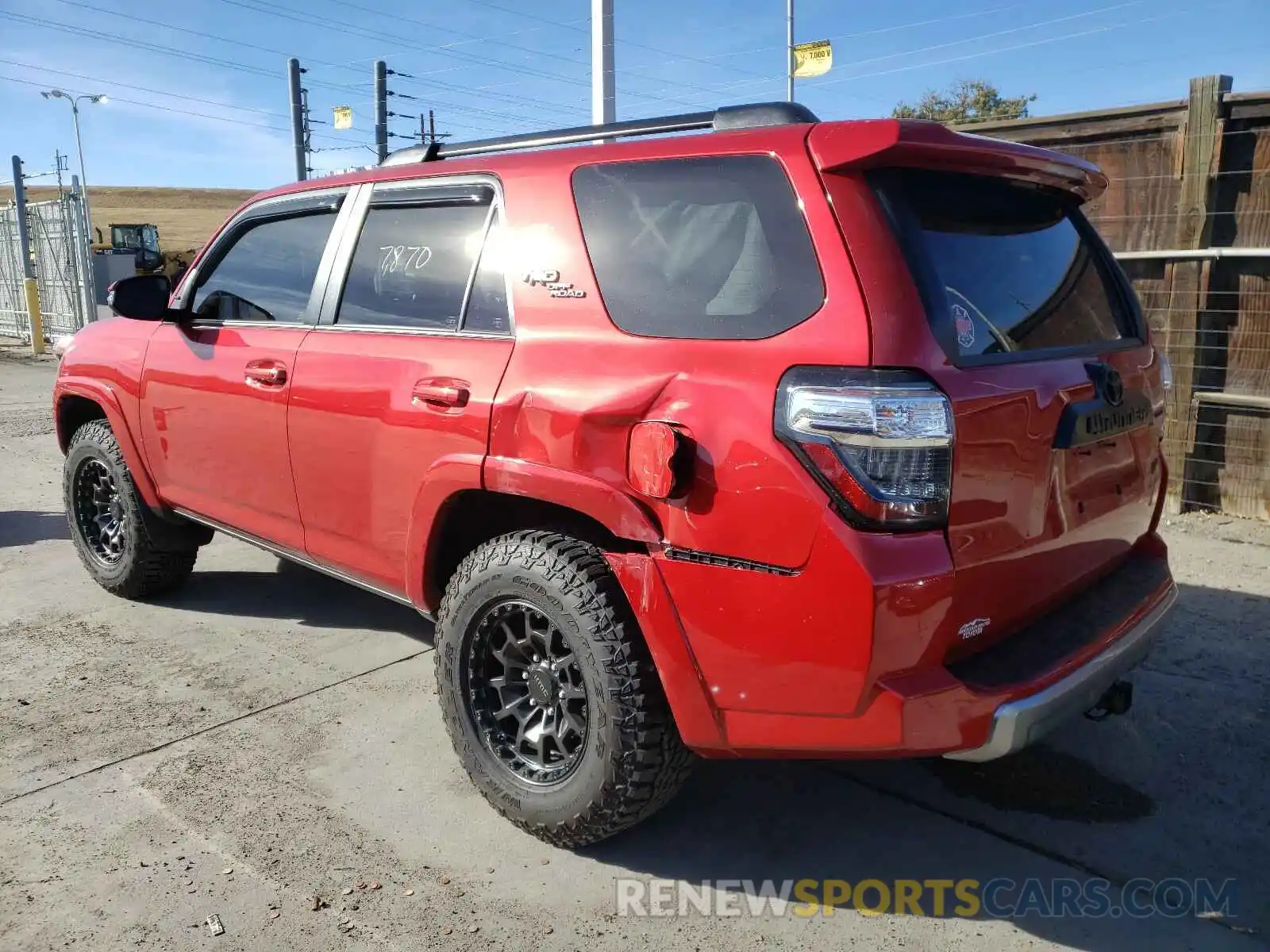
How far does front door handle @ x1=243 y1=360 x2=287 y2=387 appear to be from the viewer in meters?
3.59

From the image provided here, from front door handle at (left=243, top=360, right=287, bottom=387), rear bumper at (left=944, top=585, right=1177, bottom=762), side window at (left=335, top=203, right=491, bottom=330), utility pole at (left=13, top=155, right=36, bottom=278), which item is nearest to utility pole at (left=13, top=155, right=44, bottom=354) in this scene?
utility pole at (left=13, top=155, right=36, bottom=278)

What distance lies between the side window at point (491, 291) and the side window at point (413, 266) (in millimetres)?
46

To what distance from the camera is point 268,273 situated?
3.92 metres

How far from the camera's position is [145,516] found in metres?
4.54

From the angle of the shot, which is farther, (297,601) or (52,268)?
(52,268)

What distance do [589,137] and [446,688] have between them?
68.3 inches

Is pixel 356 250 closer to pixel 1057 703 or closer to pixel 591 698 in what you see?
pixel 591 698

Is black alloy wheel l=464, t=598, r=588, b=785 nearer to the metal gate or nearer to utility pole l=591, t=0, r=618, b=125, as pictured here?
utility pole l=591, t=0, r=618, b=125

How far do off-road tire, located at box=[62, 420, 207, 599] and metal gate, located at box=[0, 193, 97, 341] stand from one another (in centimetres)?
1420

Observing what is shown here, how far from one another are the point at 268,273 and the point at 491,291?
1.43 meters

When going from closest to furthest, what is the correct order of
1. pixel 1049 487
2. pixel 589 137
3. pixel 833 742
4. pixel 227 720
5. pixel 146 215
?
pixel 833 742 → pixel 1049 487 → pixel 589 137 → pixel 227 720 → pixel 146 215

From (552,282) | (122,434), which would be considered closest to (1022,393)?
(552,282)

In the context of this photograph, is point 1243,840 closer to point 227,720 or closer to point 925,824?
point 925,824

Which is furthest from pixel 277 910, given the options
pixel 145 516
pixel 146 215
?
pixel 146 215
